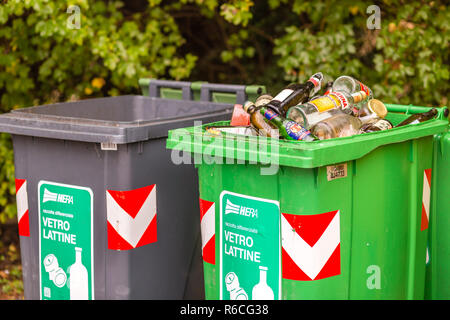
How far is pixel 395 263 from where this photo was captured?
3.00 m

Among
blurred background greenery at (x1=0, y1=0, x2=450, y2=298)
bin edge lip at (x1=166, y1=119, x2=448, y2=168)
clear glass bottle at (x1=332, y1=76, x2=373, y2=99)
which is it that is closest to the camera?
bin edge lip at (x1=166, y1=119, x2=448, y2=168)

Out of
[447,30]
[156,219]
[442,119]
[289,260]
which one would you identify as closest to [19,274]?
[156,219]

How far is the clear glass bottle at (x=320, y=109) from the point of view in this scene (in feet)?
9.43

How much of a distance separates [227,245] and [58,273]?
0.99 metres

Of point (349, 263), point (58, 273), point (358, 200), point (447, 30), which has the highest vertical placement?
point (447, 30)

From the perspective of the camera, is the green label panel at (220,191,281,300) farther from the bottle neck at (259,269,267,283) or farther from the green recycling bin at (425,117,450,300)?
the green recycling bin at (425,117,450,300)

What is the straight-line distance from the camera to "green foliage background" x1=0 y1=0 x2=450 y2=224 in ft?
15.9

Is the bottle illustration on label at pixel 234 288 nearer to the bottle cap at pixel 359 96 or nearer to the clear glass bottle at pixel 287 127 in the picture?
the clear glass bottle at pixel 287 127

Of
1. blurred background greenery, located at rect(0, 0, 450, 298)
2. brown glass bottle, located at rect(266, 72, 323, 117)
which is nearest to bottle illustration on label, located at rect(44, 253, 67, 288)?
brown glass bottle, located at rect(266, 72, 323, 117)

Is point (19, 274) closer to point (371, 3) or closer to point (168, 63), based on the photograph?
point (168, 63)

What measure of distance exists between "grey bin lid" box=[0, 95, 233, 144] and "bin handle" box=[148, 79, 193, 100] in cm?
13
